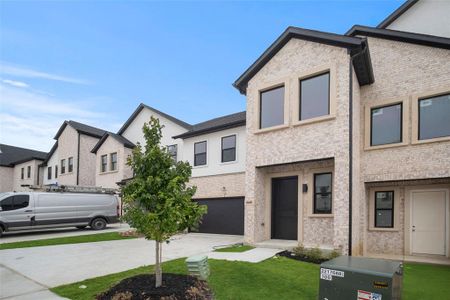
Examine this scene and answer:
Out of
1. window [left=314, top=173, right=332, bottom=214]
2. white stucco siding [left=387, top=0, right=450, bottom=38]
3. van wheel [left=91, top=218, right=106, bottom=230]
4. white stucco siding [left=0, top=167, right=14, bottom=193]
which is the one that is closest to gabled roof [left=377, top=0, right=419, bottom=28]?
white stucco siding [left=387, top=0, right=450, bottom=38]

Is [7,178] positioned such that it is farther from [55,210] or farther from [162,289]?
[162,289]

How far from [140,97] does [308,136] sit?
661 inches

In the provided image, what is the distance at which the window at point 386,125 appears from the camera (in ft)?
40.1

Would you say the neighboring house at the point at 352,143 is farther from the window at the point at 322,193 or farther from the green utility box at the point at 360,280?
the green utility box at the point at 360,280

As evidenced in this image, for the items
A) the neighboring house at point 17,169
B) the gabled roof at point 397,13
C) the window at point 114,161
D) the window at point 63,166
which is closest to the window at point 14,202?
the window at point 114,161

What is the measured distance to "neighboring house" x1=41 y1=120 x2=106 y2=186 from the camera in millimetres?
28886

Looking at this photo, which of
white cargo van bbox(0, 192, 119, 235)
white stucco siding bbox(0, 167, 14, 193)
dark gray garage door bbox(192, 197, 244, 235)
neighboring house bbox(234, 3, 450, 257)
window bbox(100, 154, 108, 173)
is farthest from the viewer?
white stucco siding bbox(0, 167, 14, 193)

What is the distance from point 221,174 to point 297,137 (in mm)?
6912

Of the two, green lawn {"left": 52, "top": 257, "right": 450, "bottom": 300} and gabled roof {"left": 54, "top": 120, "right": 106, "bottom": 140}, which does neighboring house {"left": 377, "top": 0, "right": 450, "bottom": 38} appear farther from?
gabled roof {"left": 54, "top": 120, "right": 106, "bottom": 140}

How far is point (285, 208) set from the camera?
13398 millimetres

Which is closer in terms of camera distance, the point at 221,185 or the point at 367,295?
the point at 367,295

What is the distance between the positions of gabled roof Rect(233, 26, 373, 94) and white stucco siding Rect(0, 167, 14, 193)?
35.8m

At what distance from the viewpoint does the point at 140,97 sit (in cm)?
2523

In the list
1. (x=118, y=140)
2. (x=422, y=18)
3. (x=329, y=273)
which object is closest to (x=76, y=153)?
(x=118, y=140)
